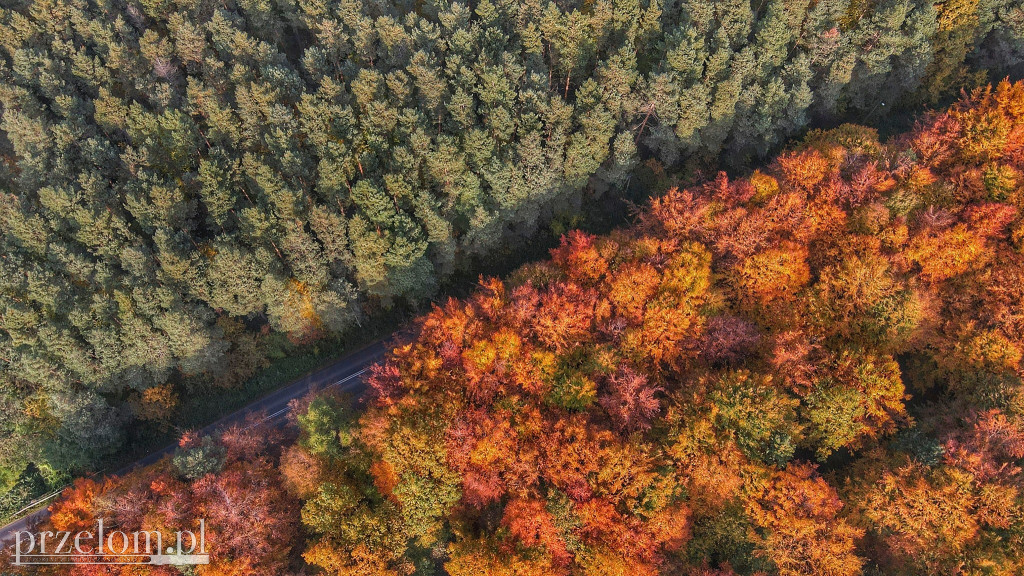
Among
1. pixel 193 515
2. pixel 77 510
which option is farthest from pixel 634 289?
pixel 77 510

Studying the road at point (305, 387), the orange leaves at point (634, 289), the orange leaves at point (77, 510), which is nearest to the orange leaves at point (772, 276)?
the orange leaves at point (634, 289)

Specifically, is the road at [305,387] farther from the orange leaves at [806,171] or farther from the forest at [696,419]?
the orange leaves at [806,171]

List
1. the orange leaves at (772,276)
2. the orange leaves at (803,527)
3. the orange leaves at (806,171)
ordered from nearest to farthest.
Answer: the orange leaves at (803,527)
the orange leaves at (772,276)
the orange leaves at (806,171)

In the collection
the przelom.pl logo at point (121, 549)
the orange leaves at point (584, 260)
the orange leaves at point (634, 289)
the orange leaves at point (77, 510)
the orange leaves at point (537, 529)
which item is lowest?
the orange leaves at point (537, 529)

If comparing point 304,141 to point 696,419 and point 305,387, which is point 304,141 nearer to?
point 305,387

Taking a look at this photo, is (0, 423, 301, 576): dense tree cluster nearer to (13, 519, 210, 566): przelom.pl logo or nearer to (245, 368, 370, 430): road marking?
(13, 519, 210, 566): przelom.pl logo

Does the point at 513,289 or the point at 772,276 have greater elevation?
the point at 513,289

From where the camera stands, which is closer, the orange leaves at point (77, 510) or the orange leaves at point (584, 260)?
the orange leaves at point (77, 510)
